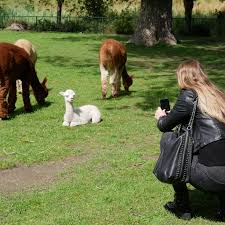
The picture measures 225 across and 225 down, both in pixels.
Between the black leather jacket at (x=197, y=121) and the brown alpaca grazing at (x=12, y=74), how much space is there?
6.07m

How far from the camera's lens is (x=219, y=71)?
18.7 m

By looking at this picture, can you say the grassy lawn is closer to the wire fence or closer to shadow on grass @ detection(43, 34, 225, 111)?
shadow on grass @ detection(43, 34, 225, 111)

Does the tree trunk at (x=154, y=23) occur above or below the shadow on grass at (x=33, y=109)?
above

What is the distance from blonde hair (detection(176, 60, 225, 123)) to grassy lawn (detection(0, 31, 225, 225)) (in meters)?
1.30

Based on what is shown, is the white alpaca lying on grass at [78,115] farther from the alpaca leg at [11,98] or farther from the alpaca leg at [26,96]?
the alpaca leg at [11,98]

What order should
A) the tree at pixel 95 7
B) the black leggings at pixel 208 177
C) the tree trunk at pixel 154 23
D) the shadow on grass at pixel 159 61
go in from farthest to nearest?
1. the tree at pixel 95 7
2. the tree trunk at pixel 154 23
3. the shadow on grass at pixel 159 61
4. the black leggings at pixel 208 177

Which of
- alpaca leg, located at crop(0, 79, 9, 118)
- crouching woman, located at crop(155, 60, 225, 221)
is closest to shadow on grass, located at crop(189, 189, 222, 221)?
crouching woman, located at crop(155, 60, 225, 221)

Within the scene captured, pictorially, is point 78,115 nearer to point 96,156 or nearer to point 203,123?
point 96,156

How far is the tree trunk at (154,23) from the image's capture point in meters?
25.5

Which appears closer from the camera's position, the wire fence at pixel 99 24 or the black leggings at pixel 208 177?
the black leggings at pixel 208 177

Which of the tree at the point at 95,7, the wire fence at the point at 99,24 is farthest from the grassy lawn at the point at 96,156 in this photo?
the tree at the point at 95,7

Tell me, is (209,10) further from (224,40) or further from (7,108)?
(7,108)

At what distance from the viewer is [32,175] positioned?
770 cm

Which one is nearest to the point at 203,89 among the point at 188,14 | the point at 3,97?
the point at 3,97
